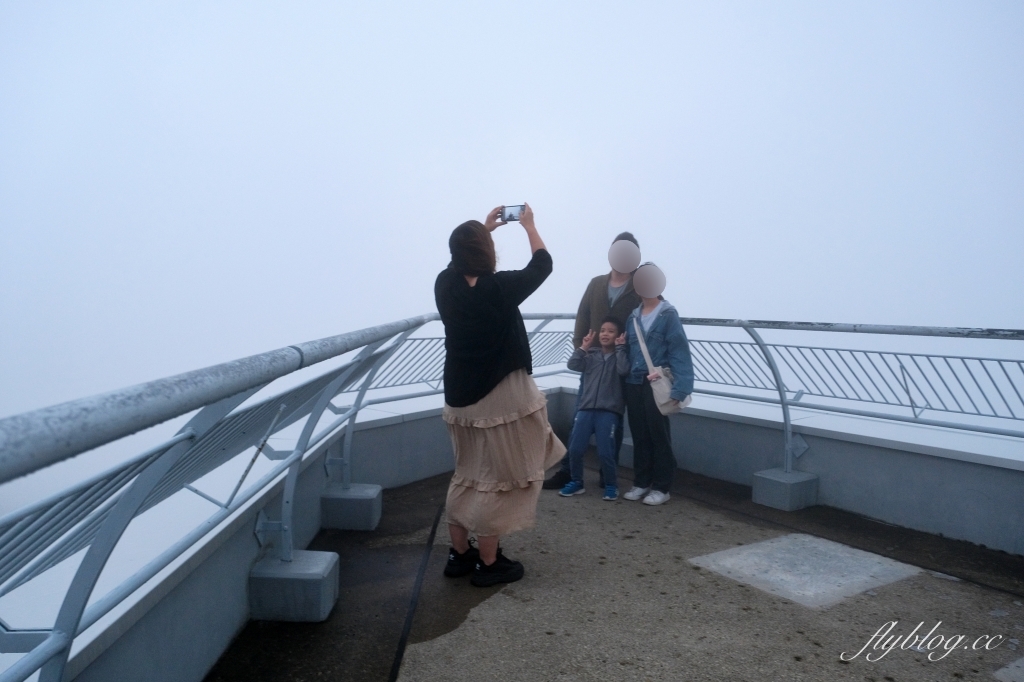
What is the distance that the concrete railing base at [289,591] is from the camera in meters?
3.17

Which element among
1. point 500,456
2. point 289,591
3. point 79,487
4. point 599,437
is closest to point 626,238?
point 599,437

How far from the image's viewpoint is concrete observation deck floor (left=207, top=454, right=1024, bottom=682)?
9.39ft

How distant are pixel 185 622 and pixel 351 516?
2.04 metres

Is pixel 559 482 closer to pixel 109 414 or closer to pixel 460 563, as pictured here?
pixel 460 563

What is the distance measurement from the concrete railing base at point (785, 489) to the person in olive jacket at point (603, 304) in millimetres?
974

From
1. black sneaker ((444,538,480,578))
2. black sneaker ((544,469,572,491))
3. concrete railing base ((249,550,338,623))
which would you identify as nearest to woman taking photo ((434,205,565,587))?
black sneaker ((444,538,480,578))

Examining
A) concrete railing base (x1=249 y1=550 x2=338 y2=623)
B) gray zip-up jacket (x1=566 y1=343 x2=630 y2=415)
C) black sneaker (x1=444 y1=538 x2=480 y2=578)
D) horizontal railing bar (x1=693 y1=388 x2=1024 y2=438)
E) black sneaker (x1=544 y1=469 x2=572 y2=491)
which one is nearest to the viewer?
concrete railing base (x1=249 y1=550 x2=338 y2=623)

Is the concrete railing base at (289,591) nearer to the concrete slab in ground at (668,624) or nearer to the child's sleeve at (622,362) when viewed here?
the concrete slab in ground at (668,624)

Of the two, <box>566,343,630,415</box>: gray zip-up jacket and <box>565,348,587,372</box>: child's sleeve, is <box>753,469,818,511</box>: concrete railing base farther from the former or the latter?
<box>565,348,587,372</box>: child's sleeve

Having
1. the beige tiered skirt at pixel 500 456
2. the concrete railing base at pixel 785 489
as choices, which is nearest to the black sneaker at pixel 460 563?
the beige tiered skirt at pixel 500 456

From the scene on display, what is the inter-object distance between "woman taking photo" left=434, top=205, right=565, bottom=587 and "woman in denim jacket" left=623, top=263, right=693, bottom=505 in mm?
1497

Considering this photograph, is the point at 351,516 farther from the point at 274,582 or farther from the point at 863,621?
the point at 863,621

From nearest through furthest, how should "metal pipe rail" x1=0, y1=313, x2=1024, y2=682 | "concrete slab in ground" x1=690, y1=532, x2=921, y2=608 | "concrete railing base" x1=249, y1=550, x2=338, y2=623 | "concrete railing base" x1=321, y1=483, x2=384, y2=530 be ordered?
"metal pipe rail" x1=0, y1=313, x2=1024, y2=682, "concrete railing base" x1=249, y1=550, x2=338, y2=623, "concrete slab in ground" x1=690, y1=532, x2=921, y2=608, "concrete railing base" x1=321, y1=483, x2=384, y2=530

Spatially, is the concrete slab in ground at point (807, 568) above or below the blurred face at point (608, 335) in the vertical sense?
below
